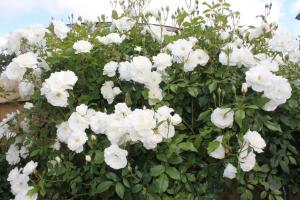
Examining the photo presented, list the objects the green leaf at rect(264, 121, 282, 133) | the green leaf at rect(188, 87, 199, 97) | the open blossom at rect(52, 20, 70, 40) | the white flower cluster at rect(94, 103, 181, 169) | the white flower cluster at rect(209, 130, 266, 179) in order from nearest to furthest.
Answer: the white flower cluster at rect(94, 103, 181, 169)
the white flower cluster at rect(209, 130, 266, 179)
the green leaf at rect(264, 121, 282, 133)
the green leaf at rect(188, 87, 199, 97)
the open blossom at rect(52, 20, 70, 40)

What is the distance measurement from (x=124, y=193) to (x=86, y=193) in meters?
0.26

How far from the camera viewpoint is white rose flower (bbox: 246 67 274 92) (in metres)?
1.96

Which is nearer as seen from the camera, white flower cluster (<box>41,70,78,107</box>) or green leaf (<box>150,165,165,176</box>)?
green leaf (<box>150,165,165,176</box>)

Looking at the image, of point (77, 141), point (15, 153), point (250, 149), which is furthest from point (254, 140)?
point (15, 153)

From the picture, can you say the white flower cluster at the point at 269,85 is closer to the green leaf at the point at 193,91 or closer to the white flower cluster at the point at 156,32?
the green leaf at the point at 193,91

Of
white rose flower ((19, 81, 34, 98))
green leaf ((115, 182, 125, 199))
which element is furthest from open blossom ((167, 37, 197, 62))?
white rose flower ((19, 81, 34, 98))

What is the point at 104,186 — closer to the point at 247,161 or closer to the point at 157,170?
the point at 157,170

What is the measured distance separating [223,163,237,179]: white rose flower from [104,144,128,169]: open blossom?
0.43 meters

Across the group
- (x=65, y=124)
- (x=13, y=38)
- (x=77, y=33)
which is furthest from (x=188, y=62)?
(x=13, y=38)

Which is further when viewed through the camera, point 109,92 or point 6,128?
point 6,128

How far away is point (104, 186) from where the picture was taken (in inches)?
73.9

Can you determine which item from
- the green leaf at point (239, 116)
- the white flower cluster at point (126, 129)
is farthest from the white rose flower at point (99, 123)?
the green leaf at point (239, 116)

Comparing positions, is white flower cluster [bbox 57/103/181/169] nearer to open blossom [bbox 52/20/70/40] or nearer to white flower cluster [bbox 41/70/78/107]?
white flower cluster [bbox 41/70/78/107]

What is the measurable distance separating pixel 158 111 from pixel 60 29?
1.03m
